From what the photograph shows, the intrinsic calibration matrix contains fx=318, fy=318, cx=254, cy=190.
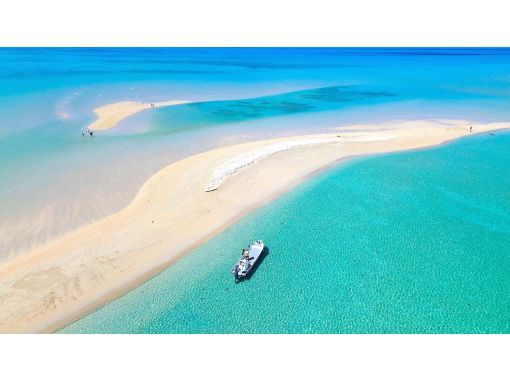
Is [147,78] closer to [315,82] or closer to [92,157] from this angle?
A: [315,82]

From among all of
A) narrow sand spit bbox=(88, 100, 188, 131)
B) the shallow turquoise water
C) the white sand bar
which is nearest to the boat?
the shallow turquoise water

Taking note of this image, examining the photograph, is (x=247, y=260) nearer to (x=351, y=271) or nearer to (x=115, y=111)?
(x=351, y=271)

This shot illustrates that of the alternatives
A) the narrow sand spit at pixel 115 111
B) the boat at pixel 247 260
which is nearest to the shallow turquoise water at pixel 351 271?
the boat at pixel 247 260

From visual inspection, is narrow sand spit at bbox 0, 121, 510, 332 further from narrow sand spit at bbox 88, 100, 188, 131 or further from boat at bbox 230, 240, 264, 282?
narrow sand spit at bbox 88, 100, 188, 131

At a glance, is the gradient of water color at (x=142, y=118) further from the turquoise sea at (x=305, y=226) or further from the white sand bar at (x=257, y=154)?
the white sand bar at (x=257, y=154)

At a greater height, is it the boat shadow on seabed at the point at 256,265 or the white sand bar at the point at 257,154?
the white sand bar at the point at 257,154

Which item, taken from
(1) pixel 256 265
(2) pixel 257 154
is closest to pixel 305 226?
(1) pixel 256 265
